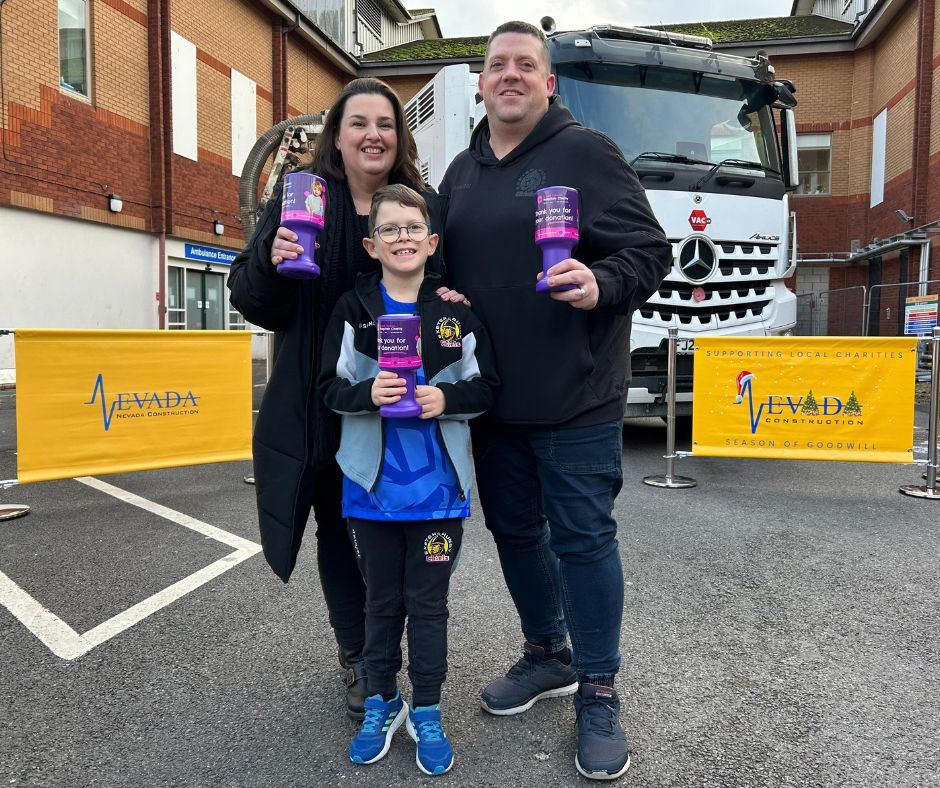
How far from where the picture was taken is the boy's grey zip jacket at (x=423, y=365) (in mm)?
2094

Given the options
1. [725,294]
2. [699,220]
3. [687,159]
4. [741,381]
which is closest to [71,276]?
[687,159]

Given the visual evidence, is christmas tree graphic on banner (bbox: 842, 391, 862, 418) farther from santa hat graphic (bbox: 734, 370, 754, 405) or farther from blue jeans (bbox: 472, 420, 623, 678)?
blue jeans (bbox: 472, 420, 623, 678)

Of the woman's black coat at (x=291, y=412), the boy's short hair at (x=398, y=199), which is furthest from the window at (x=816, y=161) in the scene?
the woman's black coat at (x=291, y=412)

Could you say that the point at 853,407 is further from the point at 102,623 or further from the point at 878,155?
the point at 878,155

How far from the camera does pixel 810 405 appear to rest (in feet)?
Result: 17.7

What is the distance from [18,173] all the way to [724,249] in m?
→ 12.4

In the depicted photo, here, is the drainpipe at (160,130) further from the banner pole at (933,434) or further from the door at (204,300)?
the banner pole at (933,434)

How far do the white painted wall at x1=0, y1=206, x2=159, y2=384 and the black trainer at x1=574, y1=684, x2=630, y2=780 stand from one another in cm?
1189

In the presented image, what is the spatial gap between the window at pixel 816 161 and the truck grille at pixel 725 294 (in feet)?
55.8

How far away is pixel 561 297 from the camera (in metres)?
1.91

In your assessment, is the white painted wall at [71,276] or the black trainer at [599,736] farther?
the white painted wall at [71,276]

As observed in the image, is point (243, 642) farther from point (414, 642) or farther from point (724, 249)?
point (724, 249)

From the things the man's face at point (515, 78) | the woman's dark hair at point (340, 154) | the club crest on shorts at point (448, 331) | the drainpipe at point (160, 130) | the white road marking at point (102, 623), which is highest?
the drainpipe at point (160, 130)

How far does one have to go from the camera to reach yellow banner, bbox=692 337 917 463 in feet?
17.3
